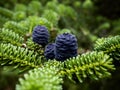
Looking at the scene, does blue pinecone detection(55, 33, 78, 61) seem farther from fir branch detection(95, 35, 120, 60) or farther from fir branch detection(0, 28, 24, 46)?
fir branch detection(0, 28, 24, 46)

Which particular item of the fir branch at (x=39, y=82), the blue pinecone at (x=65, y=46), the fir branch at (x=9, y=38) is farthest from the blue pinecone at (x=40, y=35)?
the fir branch at (x=39, y=82)

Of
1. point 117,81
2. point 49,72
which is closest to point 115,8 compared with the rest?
point 117,81

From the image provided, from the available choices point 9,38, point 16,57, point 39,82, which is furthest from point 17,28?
point 39,82

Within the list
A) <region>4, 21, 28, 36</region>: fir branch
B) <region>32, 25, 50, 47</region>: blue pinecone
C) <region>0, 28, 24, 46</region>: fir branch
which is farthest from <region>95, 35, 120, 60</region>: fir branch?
<region>4, 21, 28, 36</region>: fir branch

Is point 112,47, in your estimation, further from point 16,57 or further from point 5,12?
point 5,12

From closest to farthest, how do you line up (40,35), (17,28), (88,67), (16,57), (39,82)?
(39,82) < (88,67) < (16,57) < (40,35) < (17,28)
